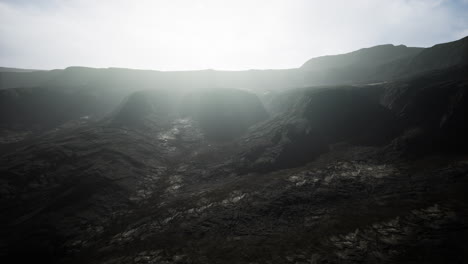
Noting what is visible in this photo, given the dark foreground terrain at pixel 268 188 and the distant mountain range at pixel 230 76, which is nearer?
the dark foreground terrain at pixel 268 188

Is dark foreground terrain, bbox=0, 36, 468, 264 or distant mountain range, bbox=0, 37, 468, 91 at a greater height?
distant mountain range, bbox=0, 37, 468, 91

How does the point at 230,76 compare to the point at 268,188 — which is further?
the point at 230,76

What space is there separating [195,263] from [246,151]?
68.4ft

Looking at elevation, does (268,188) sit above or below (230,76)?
below

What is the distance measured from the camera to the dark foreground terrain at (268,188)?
13523mm

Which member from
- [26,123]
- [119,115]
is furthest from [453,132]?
Answer: [26,123]

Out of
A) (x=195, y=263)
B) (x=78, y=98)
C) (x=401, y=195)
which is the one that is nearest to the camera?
(x=195, y=263)

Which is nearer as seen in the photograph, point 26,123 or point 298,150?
point 298,150

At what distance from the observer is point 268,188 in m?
21.8

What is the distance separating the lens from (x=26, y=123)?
54000 millimetres

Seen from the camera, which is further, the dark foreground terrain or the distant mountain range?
the distant mountain range

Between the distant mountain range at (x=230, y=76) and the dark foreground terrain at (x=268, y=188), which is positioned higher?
the distant mountain range at (x=230, y=76)

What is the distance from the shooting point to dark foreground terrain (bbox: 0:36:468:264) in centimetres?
1352

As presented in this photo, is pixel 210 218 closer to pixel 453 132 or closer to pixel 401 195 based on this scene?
pixel 401 195
